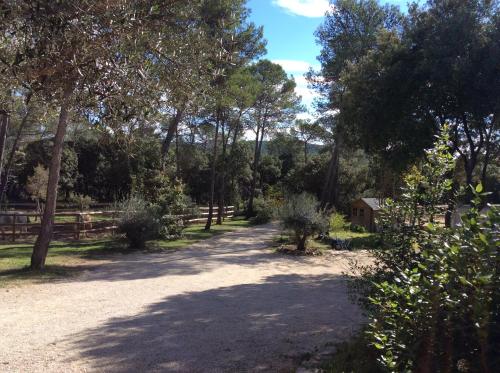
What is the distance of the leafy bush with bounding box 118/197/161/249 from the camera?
15664 millimetres

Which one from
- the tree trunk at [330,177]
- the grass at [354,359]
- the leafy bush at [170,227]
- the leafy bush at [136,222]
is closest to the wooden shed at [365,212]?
the tree trunk at [330,177]

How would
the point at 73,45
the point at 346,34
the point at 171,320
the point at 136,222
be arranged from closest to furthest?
1. the point at 73,45
2. the point at 171,320
3. the point at 136,222
4. the point at 346,34

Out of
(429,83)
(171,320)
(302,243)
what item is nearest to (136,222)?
(302,243)

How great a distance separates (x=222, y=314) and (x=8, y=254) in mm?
8630

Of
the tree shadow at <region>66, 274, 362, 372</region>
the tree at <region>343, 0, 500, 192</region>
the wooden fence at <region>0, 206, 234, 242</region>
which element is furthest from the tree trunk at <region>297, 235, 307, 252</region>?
the tree shadow at <region>66, 274, 362, 372</region>

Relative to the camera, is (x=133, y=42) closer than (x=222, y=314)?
Yes

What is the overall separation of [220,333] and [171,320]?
1051 mm

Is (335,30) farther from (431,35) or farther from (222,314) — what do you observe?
(222,314)

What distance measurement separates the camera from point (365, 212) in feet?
90.0

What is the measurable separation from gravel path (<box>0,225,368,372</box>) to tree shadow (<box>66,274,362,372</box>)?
0.5 inches

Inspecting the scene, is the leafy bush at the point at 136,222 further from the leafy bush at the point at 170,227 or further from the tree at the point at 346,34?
the tree at the point at 346,34

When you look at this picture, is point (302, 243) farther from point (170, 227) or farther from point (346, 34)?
point (346, 34)

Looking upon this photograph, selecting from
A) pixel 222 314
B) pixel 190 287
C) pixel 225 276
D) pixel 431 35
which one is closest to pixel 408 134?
pixel 431 35

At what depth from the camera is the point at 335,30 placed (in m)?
25.0
